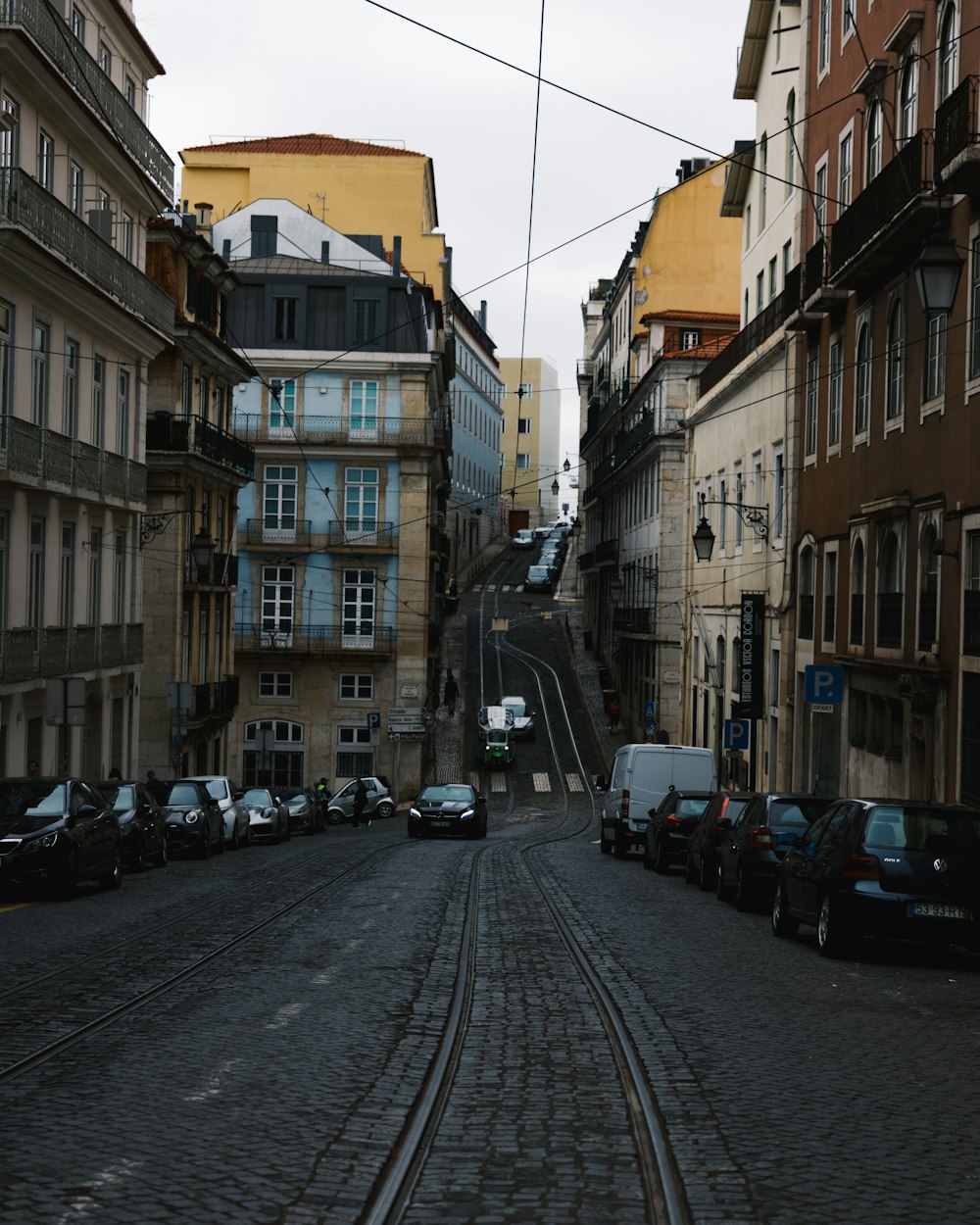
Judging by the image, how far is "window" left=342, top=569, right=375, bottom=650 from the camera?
62719 mm

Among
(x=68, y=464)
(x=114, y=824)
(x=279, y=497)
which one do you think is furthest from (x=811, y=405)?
(x=279, y=497)

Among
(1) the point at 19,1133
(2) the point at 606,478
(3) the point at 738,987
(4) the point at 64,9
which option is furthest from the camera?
(2) the point at 606,478

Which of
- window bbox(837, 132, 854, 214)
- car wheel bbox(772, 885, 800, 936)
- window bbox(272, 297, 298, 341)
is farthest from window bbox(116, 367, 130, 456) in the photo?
window bbox(272, 297, 298, 341)

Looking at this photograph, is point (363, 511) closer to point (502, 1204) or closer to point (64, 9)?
point (64, 9)

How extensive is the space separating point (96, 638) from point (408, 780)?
26923mm

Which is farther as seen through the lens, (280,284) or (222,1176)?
(280,284)

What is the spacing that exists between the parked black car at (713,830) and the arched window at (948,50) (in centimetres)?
1067

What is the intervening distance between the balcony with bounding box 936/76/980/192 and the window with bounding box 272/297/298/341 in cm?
4230

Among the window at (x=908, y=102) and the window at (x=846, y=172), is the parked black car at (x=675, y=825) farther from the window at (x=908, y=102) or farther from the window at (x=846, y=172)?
the window at (x=846, y=172)

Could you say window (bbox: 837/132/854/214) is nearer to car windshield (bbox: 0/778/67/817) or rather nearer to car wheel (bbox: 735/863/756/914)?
car wheel (bbox: 735/863/756/914)

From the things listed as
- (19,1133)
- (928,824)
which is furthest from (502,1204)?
(928,824)

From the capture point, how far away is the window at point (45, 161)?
98.5 feet

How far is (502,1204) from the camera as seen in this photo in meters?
6.23

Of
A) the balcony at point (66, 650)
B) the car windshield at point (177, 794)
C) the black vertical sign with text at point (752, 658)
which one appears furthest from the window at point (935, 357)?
the balcony at point (66, 650)
